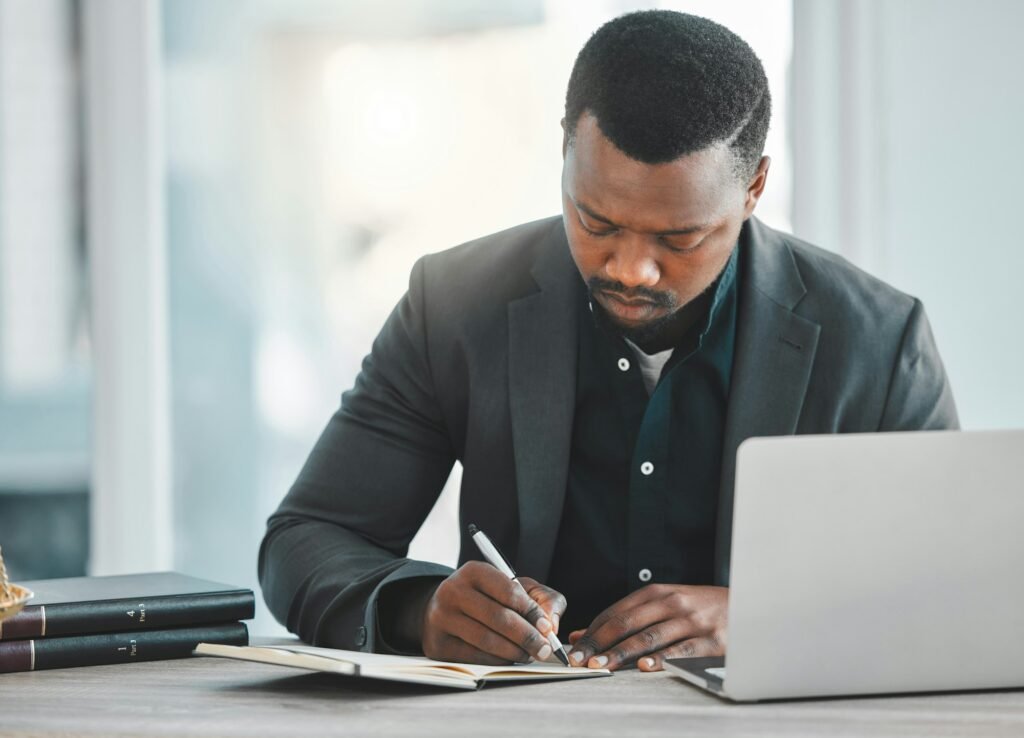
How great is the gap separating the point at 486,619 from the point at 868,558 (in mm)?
437

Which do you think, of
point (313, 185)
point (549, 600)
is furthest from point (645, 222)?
point (313, 185)

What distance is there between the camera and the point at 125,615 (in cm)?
142

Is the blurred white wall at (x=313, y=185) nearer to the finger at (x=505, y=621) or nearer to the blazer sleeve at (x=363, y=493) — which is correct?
the blazer sleeve at (x=363, y=493)

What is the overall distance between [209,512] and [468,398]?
1.54 m

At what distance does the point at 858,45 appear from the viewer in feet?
9.66

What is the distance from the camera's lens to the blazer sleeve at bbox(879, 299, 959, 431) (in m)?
1.92

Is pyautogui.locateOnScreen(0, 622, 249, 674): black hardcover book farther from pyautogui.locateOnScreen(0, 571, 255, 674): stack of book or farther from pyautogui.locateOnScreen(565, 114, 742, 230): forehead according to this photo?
pyautogui.locateOnScreen(565, 114, 742, 230): forehead

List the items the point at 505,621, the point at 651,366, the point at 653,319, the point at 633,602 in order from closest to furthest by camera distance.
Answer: the point at 505,621, the point at 633,602, the point at 653,319, the point at 651,366

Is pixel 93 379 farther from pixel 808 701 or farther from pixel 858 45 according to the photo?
pixel 808 701

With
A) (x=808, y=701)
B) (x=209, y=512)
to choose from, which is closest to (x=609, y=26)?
(x=808, y=701)

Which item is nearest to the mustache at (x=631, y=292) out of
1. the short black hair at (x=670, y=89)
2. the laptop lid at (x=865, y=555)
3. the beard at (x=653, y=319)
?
the beard at (x=653, y=319)

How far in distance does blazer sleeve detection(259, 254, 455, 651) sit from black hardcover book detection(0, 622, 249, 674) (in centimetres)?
16

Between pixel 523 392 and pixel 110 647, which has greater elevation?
pixel 523 392

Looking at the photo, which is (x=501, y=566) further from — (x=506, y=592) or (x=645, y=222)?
(x=645, y=222)
